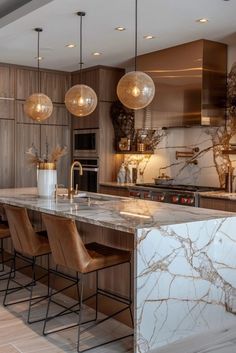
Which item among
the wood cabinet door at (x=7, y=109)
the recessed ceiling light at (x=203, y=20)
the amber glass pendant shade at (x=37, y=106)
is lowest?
the amber glass pendant shade at (x=37, y=106)

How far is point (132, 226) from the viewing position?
9.71 ft

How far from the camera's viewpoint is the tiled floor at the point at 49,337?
10.6 feet

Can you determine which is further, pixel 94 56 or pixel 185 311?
pixel 94 56

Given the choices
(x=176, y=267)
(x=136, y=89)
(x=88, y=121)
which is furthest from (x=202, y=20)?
(x=88, y=121)

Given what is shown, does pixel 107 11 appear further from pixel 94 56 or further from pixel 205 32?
pixel 94 56

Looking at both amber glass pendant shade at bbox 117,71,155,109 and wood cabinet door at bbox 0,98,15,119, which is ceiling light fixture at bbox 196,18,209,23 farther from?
wood cabinet door at bbox 0,98,15,119

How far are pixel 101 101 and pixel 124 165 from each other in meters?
1.08

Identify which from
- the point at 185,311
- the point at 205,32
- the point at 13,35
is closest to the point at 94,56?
the point at 13,35

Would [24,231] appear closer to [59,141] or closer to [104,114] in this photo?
[104,114]

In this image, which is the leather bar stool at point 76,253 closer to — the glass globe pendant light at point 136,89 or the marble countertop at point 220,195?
the glass globe pendant light at point 136,89

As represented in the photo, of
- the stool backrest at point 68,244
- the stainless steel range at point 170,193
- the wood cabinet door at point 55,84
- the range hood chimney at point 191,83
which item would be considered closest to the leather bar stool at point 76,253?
the stool backrest at point 68,244

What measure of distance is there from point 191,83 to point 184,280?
10.2 ft

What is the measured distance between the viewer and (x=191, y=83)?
562cm

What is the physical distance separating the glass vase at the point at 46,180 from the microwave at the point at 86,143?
2493 mm
